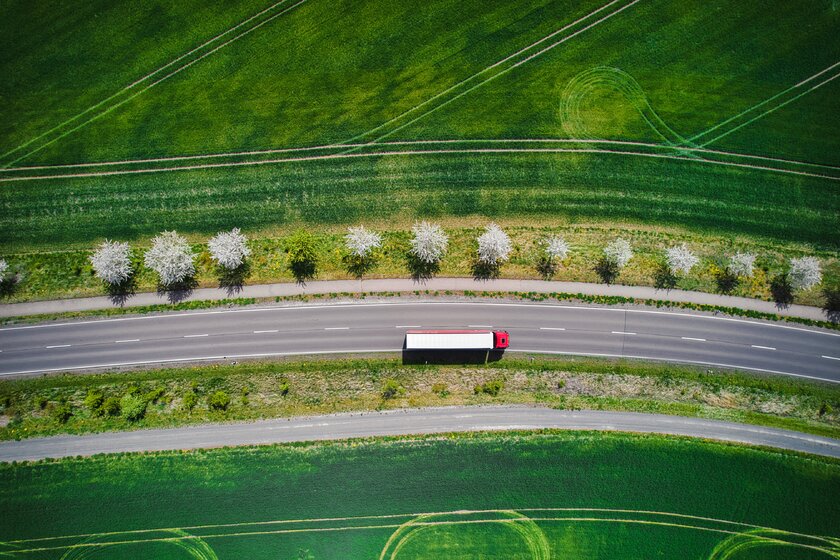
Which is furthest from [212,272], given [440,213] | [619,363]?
[619,363]

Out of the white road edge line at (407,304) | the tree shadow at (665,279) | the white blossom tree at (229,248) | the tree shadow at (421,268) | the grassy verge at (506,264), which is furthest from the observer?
the tree shadow at (665,279)

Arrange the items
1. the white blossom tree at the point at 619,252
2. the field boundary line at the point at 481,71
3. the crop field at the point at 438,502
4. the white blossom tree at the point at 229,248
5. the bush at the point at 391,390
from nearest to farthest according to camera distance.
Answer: the crop field at the point at 438,502, the white blossom tree at the point at 229,248, the bush at the point at 391,390, the white blossom tree at the point at 619,252, the field boundary line at the point at 481,71

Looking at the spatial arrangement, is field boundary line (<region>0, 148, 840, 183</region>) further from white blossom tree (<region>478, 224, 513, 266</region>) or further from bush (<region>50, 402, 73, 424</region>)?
bush (<region>50, 402, 73, 424</region>)

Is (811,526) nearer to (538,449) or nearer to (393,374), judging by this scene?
(538,449)

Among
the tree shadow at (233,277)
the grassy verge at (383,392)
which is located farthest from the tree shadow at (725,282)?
the tree shadow at (233,277)

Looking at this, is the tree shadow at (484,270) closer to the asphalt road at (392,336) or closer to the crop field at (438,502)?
the asphalt road at (392,336)

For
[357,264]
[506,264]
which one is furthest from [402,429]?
[506,264]
